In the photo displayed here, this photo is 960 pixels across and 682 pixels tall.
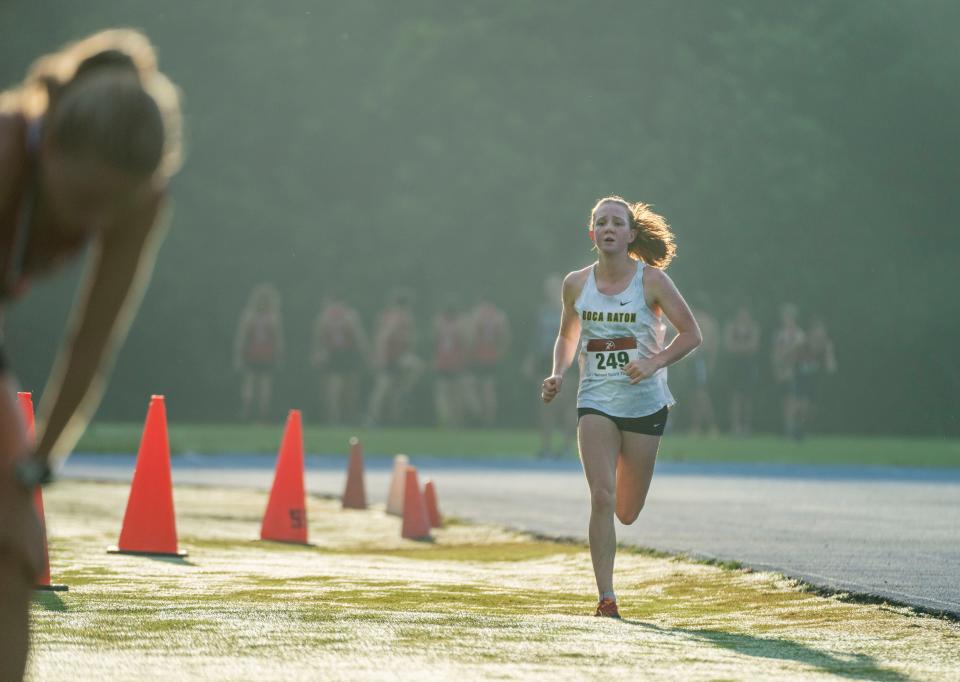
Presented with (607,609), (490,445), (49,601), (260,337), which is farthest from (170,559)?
(260,337)

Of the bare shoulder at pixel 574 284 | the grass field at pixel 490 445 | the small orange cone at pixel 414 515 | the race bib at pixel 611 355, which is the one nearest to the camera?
the race bib at pixel 611 355

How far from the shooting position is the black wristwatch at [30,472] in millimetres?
3744

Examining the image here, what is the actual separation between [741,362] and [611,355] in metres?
21.8

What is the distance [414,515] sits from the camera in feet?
42.2

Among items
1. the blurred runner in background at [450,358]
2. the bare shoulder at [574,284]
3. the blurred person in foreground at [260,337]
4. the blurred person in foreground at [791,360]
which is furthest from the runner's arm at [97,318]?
the blurred person in foreground at [791,360]

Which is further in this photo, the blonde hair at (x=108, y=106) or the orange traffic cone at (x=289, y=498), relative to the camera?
the orange traffic cone at (x=289, y=498)

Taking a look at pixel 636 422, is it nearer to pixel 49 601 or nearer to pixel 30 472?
pixel 49 601

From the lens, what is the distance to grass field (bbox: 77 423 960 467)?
78.4ft

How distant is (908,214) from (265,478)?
76.2 feet

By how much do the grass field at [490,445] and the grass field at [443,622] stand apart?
1285 cm

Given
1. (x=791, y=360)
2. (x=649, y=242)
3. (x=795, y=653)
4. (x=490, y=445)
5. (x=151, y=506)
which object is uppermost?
(x=791, y=360)

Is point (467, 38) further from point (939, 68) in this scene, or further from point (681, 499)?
point (681, 499)

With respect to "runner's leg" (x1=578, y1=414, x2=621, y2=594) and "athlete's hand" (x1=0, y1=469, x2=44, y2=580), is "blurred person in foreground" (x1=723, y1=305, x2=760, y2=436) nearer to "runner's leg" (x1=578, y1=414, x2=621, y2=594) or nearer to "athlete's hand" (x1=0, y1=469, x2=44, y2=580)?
"runner's leg" (x1=578, y1=414, x2=621, y2=594)

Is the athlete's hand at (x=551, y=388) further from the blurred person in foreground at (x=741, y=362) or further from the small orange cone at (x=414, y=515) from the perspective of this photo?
the blurred person in foreground at (x=741, y=362)
